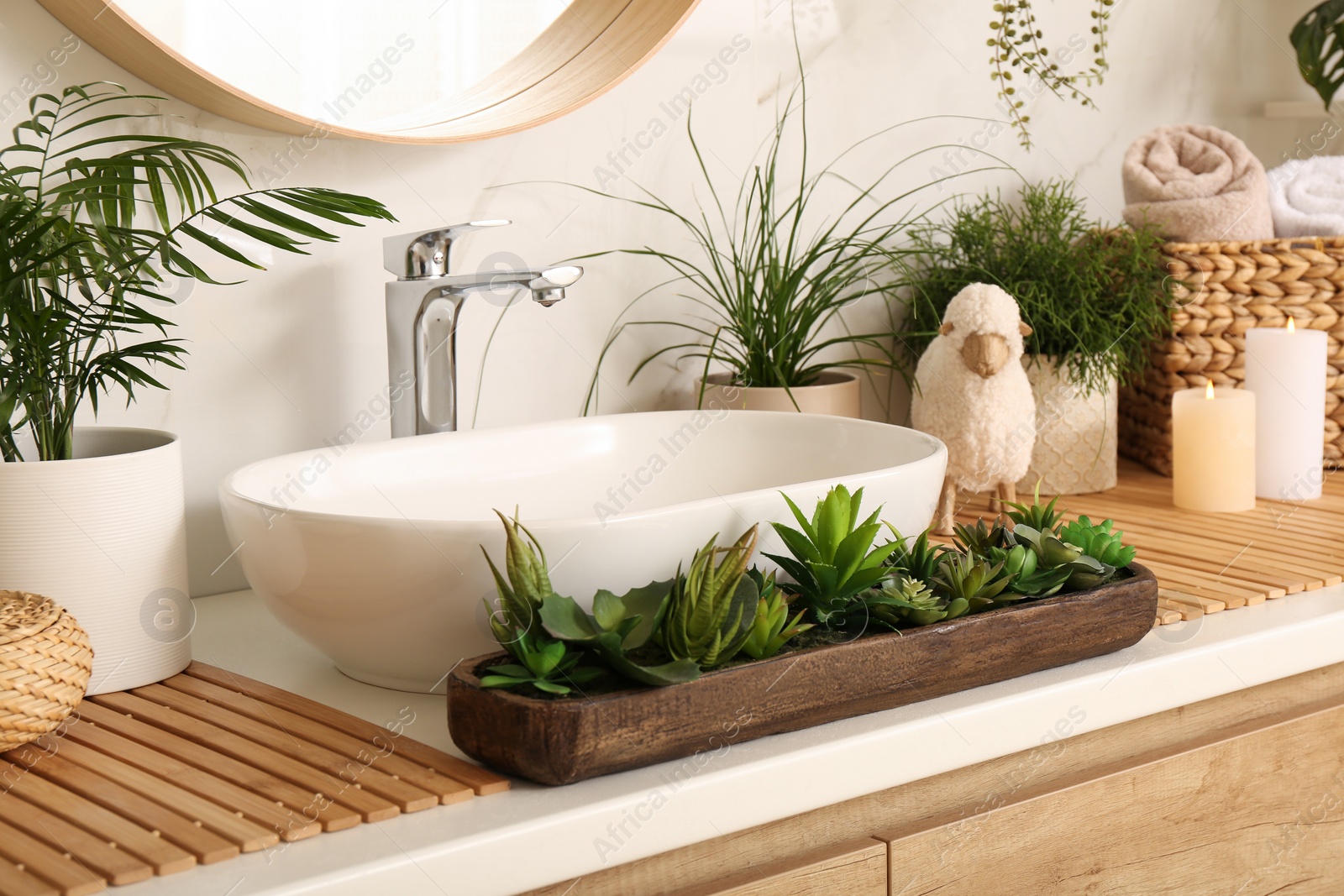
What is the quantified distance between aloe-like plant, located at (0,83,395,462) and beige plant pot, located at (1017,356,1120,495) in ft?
2.30

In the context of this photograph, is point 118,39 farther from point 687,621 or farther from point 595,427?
point 687,621

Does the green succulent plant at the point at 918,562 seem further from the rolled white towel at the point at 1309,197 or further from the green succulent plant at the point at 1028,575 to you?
the rolled white towel at the point at 1309,197

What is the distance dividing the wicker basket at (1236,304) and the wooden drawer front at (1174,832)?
1.68ft

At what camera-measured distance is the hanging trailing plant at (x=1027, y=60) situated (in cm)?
134

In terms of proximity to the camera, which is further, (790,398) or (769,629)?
(790,398)

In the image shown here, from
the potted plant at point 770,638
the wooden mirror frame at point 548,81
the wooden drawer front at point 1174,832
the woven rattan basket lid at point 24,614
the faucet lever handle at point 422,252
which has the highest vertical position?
the wooden mirror frame at point 548,81

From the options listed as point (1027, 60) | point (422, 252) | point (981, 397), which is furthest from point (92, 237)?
point (1027, 60)

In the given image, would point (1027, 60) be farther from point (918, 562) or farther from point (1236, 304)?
point (918, 562)

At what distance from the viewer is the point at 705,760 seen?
62 centimetres

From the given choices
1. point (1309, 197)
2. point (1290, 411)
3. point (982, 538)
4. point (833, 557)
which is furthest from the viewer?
point (1309, 197)

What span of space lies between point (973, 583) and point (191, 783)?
44 centimetres

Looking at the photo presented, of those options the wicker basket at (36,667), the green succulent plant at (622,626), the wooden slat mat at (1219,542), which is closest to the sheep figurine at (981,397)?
the wooden slat mat at (1219,542)

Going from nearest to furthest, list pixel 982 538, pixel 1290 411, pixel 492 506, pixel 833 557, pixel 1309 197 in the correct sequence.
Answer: pixel 833 557, pixel 982 538, pixel 492 506, pixel 1290 411, pixel 1309 197

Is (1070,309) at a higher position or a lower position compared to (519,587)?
higher
